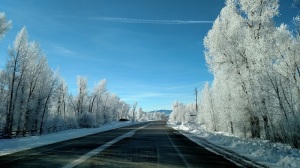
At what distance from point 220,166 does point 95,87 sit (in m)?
83.5

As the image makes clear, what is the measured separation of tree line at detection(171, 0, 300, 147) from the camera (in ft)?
48.2

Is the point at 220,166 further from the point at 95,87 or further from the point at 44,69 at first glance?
the point at 95,87

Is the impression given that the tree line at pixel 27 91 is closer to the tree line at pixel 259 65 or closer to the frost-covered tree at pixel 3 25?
the frost-covered tree at pixel 3 25

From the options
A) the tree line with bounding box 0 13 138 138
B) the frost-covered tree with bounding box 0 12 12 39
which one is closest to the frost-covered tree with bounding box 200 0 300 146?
the frost-covered tree with bounding box 0 12 12 39

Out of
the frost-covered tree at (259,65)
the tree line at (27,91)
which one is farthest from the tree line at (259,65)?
the tree line at (27,91)

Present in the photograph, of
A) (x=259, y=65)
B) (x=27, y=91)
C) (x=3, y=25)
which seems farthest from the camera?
(x=27, y=91)

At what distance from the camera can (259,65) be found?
49.3ft

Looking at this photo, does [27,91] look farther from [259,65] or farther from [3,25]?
[259,65]

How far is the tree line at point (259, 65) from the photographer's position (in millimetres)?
14680

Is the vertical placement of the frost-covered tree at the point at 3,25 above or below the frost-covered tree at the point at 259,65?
above

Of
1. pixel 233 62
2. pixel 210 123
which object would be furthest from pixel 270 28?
pixel 210 123

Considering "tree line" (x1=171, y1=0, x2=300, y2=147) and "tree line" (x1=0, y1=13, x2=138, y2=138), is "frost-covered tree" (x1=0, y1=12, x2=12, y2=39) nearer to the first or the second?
"tree line" (x1=0, y1=13, x2=138, y2=138)

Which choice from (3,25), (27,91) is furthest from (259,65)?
(27,91)

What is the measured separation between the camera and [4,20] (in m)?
27.7
